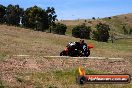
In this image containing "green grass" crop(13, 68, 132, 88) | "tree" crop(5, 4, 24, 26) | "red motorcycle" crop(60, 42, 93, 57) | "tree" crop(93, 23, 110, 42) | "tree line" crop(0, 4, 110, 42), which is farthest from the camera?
"tree" crop(93, 23, 110, 42)

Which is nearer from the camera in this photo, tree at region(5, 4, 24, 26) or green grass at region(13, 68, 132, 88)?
green grass at region(13, 68, 132, 88)

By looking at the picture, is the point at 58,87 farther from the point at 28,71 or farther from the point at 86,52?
the point at 86,52

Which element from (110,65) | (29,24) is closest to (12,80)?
(110,65)

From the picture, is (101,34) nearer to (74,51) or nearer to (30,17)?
(30,17)

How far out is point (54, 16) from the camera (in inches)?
5551

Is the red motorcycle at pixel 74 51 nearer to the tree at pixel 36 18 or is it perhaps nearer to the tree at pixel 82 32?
the tree at pixel 36 18

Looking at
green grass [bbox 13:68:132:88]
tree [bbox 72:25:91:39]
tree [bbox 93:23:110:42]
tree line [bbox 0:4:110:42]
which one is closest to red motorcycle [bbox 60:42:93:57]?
green grass [bbox 13:68:132:88]

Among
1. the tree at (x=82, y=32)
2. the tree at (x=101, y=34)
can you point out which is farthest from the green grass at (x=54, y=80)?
the tree at (x=82, y=32)

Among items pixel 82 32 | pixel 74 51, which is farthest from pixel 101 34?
pixel 74 51

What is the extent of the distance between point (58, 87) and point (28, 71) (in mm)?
3895

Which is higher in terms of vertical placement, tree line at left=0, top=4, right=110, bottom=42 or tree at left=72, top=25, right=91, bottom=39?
tree line at left=0, top=4, right=110, bottom=42

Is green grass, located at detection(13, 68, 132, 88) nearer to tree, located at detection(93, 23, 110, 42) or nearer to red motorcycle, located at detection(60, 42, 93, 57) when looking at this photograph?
red motorcycle, located at detection(60, 42, 93, 57)

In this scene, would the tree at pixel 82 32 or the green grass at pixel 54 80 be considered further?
the tree at pixel 82 32

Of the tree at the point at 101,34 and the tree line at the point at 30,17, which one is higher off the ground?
the tree line at the point at 30,17
